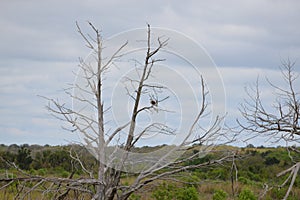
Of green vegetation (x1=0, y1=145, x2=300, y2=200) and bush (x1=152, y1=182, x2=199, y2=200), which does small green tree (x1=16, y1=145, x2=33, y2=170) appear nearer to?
green vegetation (x1=0, y1=145, x2=300, y2=200)

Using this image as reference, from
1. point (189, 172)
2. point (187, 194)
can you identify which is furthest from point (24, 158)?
point (189, 172)

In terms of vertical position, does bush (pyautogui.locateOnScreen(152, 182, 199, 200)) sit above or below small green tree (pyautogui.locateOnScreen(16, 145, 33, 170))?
below

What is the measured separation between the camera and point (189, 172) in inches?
184

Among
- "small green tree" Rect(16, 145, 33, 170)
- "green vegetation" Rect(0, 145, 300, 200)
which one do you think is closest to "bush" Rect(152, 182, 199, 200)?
"green vegetation" Rect(0, 145, 300, 200)

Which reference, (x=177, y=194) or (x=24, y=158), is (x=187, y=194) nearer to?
(x=177, y=194)

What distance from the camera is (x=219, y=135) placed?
459 cm

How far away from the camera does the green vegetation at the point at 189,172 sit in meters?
4.95

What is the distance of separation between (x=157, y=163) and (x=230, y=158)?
68 cm

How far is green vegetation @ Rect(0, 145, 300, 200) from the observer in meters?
4.95

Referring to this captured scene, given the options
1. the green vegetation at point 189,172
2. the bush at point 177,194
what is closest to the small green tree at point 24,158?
the green vegetation at point 189,172

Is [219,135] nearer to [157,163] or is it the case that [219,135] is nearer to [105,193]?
→ [157,163]

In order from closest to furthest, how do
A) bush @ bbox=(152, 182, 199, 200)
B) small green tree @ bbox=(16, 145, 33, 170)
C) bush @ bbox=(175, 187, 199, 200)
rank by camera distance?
bush @ bbox=(152, 182, 199, 200) < bush @ bbox=(175, 187, 199, 200) < small green tree @ bbox=(16, 145, 33, 170)

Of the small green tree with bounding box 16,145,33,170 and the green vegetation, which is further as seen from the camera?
the small green tree with bounding box 16,145,33,170

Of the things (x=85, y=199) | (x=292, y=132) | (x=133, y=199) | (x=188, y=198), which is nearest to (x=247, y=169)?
(x=188, y=198)
